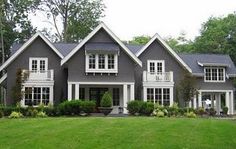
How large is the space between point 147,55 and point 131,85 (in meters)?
4.30

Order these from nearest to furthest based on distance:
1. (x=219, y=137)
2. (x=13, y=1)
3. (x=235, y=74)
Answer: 1. (x=219, y=137)
2. (x=235, y=74)
3. (x=13, y=1)

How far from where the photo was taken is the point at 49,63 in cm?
3912

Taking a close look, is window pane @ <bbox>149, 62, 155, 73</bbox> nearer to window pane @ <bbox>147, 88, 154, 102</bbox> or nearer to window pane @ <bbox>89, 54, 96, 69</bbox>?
window pane @ <bbox>147, 88, 154, 102</bbox>

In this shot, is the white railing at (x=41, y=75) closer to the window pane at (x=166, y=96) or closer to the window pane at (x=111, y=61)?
the window pane at (x=111, y=61)

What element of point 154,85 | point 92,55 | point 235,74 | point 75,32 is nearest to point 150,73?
point 154,85

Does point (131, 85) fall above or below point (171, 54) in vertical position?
below

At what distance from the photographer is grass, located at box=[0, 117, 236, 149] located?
50.8 ft

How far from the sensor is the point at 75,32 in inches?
2304

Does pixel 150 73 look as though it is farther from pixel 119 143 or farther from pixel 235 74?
pixel 119 143

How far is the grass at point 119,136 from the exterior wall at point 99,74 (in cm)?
1661

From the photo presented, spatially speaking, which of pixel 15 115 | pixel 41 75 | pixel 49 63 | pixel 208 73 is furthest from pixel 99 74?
pixel 208 73

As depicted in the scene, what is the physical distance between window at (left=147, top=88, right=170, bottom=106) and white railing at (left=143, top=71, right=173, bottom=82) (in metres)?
0.90

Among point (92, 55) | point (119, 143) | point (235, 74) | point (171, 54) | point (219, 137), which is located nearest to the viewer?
point (119, 143)

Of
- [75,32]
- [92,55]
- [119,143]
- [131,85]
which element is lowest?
[119,143]
